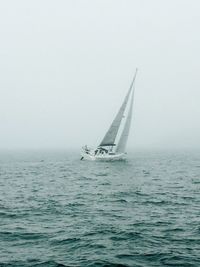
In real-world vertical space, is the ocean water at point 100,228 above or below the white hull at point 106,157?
below

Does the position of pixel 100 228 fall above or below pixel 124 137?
below

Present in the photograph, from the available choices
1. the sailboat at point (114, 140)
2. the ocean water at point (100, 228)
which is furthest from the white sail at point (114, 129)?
the ocean water at point (100, 228)

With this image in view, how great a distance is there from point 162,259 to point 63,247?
4.64 meters

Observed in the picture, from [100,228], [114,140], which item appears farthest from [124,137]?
[100,228]

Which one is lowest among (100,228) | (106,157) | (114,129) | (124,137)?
(100,228)

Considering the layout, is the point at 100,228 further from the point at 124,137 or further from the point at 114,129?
the point at 124,137

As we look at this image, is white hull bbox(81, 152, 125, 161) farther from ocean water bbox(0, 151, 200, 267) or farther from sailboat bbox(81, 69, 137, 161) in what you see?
ocean water bbox(0, 151, 200, 267)

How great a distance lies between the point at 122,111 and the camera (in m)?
77.4

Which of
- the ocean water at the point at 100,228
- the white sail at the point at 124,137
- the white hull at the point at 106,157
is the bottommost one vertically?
the ocean water at the point at 100,228

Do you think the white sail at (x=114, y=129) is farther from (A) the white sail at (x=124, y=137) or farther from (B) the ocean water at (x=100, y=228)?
(B) the ocean water at (x=100, y=228)

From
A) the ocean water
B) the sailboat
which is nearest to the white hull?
the sailboat

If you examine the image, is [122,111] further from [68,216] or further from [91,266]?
[91,266]

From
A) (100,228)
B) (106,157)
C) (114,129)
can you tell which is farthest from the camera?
(114,129)

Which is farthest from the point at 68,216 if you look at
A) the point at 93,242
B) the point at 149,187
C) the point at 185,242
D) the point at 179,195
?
the point at 149,187
